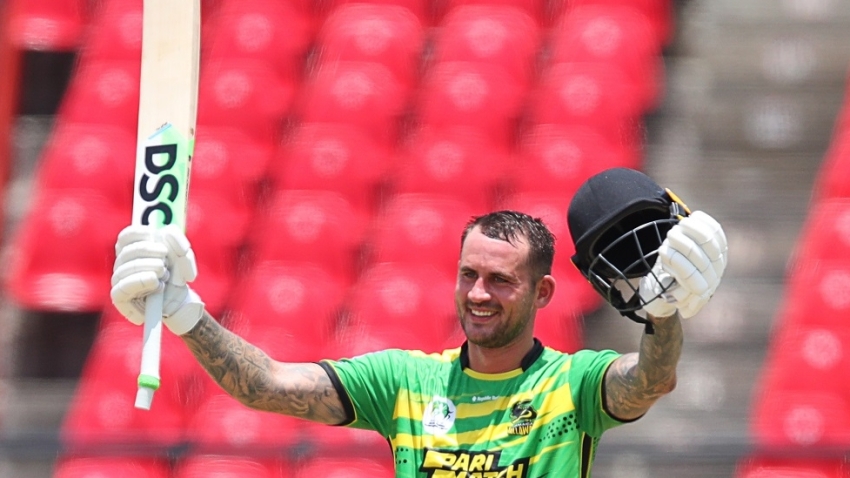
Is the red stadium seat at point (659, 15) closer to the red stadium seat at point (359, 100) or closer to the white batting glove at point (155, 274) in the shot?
the red stadium seat at point (359, 100)

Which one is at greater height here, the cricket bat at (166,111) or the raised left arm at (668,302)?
the cricket bat at (166,111)

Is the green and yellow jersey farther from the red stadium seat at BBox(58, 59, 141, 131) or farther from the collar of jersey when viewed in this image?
the red stadium seat at BBox(58, 59, 141, 131)

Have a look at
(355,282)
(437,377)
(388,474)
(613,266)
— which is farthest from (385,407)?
(355,282)

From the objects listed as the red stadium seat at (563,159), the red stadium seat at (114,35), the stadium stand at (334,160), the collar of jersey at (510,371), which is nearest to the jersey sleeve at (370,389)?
the collar of jersey at (510,371)

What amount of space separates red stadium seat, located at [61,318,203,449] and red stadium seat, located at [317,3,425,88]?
1.94 meters

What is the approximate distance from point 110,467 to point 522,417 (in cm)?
242

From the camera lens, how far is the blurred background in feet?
17.6

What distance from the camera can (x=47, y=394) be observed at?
5.64 m

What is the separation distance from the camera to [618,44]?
6.30m

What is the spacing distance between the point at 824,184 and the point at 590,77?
124 cm

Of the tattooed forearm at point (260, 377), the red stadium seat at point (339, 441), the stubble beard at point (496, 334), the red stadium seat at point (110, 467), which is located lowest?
the red stadium seat at point (110, 467)

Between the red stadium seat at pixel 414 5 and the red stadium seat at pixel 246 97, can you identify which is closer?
the red stadium seat at pixel 246 97

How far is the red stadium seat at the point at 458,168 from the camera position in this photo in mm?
5953

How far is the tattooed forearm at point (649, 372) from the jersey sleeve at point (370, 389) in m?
0.55
